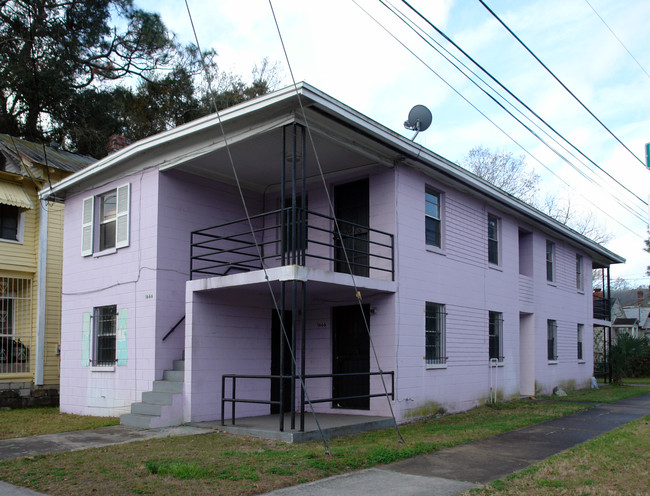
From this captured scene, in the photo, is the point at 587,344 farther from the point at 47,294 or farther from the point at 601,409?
the point at 47,294

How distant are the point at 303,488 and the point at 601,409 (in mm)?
10592

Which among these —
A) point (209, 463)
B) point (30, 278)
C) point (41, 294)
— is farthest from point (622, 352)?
point (30, 278)

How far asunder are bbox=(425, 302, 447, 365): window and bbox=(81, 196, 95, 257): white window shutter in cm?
819

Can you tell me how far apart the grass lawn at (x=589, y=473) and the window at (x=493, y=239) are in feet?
25.4

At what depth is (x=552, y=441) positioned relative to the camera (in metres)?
10.1

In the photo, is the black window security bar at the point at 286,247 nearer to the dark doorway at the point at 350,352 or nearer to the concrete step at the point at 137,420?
the dark doorway at the point at 350,352

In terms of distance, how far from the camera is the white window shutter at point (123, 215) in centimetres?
1387

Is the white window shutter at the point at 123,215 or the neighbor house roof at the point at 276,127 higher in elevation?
the neighbor house roof at the point at 276,127

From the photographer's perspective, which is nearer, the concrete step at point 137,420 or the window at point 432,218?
the concrete step at point 137,420

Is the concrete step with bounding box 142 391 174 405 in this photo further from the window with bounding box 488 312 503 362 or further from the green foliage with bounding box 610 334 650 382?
the green foliage with bounding box 610 334 650 382

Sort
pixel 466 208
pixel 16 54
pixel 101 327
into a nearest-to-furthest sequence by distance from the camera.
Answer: pixel 101 327 → pixel 466 208 → pixel 16 54

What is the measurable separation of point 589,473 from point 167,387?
780 cm

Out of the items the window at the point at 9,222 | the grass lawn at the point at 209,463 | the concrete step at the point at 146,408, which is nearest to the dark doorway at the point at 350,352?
the grass lawn at the point at 209,463

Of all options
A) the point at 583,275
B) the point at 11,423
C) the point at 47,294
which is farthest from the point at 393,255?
the point at 583,275
